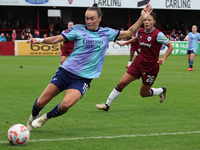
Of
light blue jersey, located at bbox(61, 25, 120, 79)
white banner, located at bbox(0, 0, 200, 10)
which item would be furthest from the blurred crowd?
light blue jersey, located at bbox(61, 25, 120, 79)

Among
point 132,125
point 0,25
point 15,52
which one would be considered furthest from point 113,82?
point 0,25

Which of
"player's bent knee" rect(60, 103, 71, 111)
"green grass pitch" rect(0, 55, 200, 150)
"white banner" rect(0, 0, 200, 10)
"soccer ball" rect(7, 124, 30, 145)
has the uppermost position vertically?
"white banner" rect(0, 0, 200, 10)

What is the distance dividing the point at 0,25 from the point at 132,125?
116 ft

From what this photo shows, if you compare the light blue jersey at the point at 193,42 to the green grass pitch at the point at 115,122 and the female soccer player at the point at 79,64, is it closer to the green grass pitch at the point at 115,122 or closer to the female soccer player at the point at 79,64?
the green grass pitch at the point at 115,122

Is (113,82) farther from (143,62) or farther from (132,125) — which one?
(132,125)

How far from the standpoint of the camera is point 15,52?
35219mm

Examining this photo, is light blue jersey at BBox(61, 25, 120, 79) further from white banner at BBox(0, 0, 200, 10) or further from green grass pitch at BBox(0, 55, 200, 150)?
white banner at BBox(0, 0, 200, 10)

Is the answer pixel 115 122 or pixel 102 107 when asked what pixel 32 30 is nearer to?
pixel 102 107

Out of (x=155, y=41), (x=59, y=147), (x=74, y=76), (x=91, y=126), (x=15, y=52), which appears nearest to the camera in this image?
(x=59, y=147)

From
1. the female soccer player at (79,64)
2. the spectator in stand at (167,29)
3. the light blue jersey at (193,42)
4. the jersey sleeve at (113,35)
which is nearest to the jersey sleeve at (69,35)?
the female soccer player at (79,64)

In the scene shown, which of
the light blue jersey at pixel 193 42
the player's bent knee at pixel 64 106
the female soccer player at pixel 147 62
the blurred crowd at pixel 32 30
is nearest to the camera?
the player's bent knee at pixel 64 106

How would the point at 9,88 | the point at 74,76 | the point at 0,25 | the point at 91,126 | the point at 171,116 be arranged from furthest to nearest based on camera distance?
the point at 0,25
the point at 9,88
the point at 171,116
the point at 91,126
the point at 74,76

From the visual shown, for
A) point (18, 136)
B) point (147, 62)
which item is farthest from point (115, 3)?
point (18, 136)

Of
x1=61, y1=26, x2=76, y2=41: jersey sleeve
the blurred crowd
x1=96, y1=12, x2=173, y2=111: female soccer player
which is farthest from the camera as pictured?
the blurred crowd
